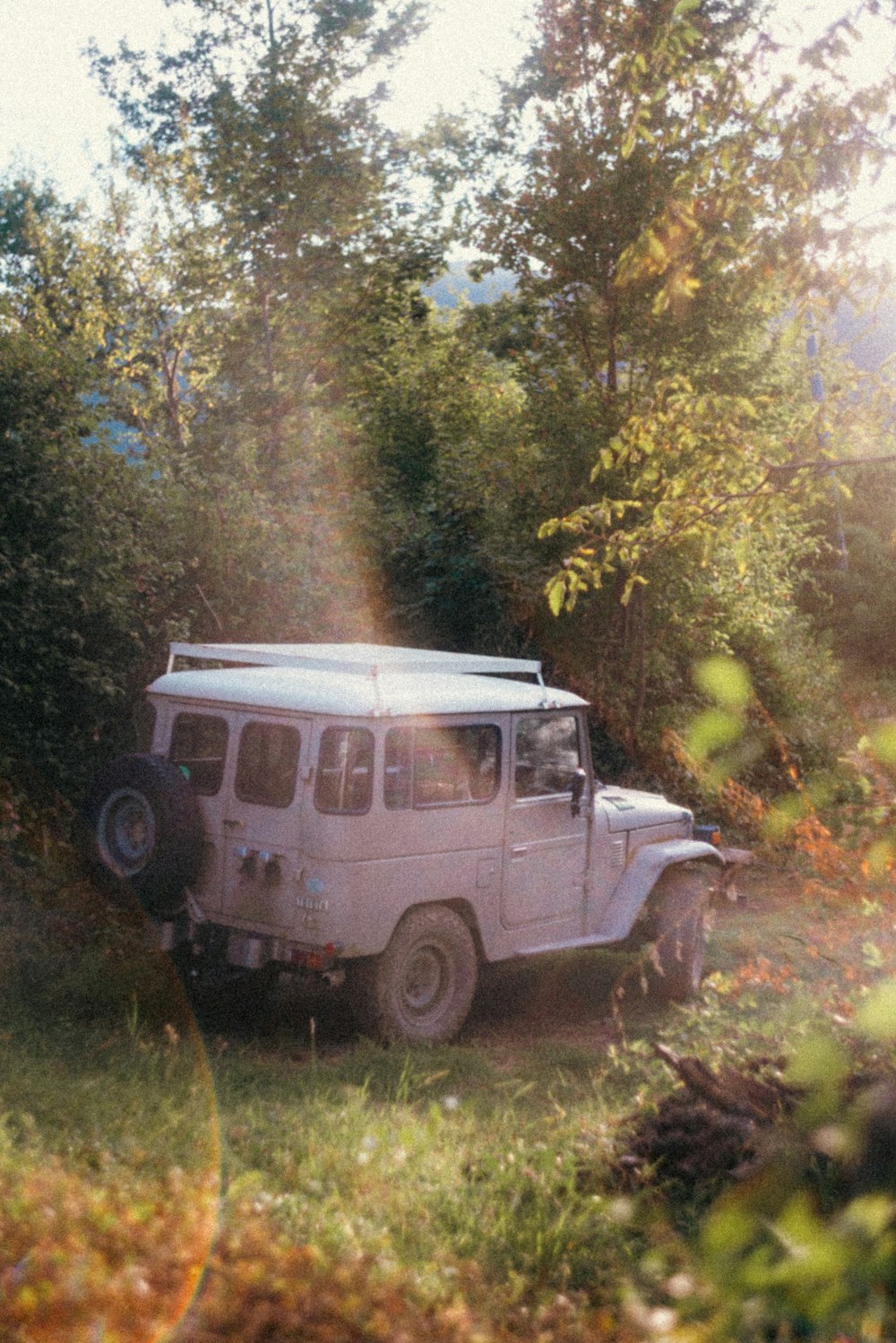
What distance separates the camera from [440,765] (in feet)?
24.7

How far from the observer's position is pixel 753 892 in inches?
495

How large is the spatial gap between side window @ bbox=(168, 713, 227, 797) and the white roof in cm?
14

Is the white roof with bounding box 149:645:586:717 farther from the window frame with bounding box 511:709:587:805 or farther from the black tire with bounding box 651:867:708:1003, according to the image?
the black tire with bounding box 651:867:708:1003

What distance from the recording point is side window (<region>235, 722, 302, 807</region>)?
285 inches

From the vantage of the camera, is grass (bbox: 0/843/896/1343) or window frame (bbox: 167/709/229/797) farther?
window frame (bbox: 167/709/229/797)

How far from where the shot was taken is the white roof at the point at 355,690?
23.6 ft

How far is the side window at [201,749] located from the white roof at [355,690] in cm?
14

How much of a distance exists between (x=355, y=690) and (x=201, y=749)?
3.75ft

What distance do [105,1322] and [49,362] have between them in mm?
8630

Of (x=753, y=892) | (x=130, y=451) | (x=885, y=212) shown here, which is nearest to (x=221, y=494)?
(x=130, y=451)

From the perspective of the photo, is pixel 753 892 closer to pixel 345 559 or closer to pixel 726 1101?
pixel 345 559

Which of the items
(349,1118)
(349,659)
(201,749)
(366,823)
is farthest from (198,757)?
(349,1118)

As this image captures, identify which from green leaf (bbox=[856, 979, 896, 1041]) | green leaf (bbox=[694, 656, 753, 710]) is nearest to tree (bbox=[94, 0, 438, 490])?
green leaf (bbox=[694, 656, 753, 710])

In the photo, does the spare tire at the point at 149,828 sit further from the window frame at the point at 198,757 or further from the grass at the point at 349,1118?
the grass at the point at 349,1118
